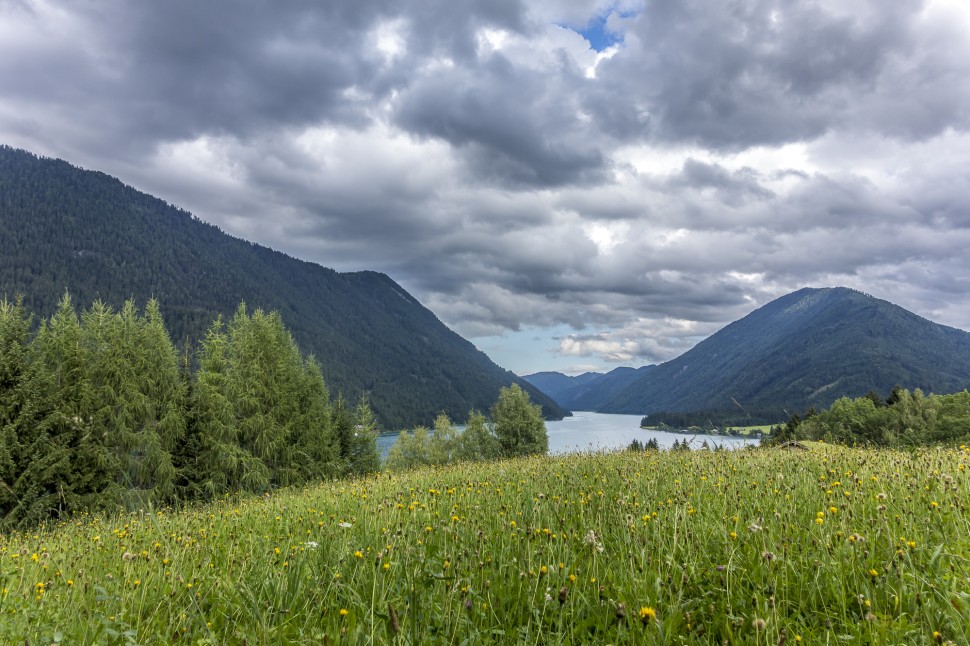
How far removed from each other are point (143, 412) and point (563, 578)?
30.2 meters

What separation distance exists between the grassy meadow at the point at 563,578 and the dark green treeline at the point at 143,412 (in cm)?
1960

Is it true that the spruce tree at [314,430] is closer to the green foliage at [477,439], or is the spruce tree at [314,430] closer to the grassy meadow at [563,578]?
the green foliage at [477,439]

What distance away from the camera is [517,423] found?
57500mm

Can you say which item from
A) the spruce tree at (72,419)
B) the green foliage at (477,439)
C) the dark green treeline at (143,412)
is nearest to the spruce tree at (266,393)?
the dark green treeline at (143,412)

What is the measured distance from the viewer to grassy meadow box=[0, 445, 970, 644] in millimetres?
3141

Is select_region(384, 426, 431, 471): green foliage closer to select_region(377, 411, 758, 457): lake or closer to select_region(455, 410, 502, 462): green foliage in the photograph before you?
select_region(377, 411, 758, 457): lake

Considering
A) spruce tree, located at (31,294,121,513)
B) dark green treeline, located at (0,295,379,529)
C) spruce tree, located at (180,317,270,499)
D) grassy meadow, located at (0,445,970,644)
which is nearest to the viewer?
grassy meadow, located at (0,445,970,644)

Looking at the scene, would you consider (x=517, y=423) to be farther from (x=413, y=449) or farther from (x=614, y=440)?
(x=413, y=449)

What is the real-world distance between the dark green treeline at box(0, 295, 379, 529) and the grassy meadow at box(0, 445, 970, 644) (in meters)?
19.6

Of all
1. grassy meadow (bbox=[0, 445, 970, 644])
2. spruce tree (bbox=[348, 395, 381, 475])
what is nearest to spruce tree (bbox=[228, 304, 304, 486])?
spruce tree (bbox=[348, 395, 381, 475])

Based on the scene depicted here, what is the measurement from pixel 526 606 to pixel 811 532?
8.96 feet

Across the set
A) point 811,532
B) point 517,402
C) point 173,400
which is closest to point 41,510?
point 173,400

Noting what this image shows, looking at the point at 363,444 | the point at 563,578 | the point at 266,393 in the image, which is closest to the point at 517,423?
the point at 363,444

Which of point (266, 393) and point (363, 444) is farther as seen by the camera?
point (363, 444)
